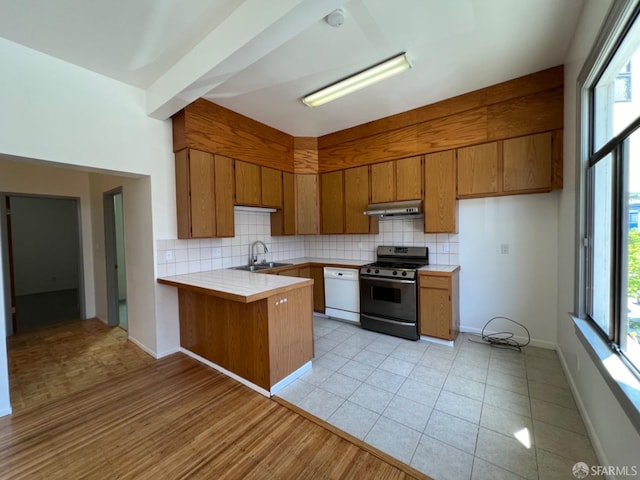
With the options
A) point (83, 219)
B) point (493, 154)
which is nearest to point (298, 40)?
point (493, 154)

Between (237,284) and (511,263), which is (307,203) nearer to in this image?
(237,284)

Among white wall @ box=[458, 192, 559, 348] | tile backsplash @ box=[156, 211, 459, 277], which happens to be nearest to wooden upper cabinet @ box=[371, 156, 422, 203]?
tile backsplash @ box=[156, 211, 459, 277]

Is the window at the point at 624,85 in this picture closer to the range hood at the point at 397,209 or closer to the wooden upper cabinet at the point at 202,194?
the range hood at the point at 397,209

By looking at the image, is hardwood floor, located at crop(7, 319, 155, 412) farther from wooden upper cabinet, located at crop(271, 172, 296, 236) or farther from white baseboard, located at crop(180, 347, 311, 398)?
wooden upper cabinet, located at crop(271, 172, 296, 236)

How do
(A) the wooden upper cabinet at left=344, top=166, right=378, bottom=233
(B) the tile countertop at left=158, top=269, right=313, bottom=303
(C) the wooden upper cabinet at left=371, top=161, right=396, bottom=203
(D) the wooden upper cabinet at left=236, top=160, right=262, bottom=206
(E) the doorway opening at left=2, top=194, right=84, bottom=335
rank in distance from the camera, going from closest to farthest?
(B) the tile countertop at left=158, top=269, right=313, bottom=303, (D) the wooden upper cabinet at left=236, top=160, right=262, bottom=206, (C) the wooden upper cabinet at left=371, top=161, right=396, bottom=203, (A) the wooden upper cabinet at left=344, top=166, right=378, bottom=233, (E) the doorway opening at left=2, top=194, right=84, bottom=335

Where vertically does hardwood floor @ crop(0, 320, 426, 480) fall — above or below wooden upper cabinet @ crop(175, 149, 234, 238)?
below

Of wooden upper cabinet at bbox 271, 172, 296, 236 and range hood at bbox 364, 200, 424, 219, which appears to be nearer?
range hood at bbox 364, 200, 424, 219

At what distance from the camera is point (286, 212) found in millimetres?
3922

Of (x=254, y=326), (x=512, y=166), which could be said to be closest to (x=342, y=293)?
(x=254, y=326)

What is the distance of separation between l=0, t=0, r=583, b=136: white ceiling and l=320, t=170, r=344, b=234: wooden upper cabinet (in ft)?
4.61

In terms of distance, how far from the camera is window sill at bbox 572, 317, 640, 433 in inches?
40.9

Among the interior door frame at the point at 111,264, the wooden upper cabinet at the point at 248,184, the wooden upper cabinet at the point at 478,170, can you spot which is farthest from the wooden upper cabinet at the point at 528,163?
the interior door frame at the point at 111,264

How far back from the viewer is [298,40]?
1893mm

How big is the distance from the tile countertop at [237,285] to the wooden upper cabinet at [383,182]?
1.71 m
